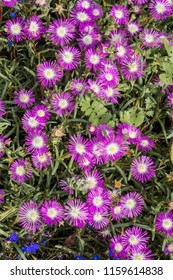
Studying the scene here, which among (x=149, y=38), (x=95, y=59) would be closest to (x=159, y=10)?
(x=149, y=38)

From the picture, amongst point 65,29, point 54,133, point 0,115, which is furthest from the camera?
point 65,29

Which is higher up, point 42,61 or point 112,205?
point 42,61

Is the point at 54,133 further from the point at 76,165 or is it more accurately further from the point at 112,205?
the point at 112,205

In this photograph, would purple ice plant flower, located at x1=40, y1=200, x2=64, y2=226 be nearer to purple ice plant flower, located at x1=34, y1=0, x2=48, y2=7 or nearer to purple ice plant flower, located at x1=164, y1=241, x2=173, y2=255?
purple ice plant flower, located at x1=164, y1=241, x2=173, y2=255

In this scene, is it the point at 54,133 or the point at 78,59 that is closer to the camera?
the point at 54,133

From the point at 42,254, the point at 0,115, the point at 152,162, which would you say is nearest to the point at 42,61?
the point at 0,115

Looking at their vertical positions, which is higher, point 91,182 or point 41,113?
point 41,113

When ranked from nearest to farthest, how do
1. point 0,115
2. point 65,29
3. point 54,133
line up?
point 54,133, point 0,115, point 65,29

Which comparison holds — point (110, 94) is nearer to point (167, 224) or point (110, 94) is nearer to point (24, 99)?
point (24, 99)
